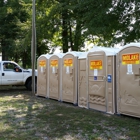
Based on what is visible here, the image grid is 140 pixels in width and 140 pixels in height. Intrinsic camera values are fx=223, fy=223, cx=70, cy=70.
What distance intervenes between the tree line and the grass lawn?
5.62m

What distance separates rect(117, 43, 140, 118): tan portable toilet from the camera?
6078mm

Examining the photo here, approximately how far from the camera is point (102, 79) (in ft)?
23.8

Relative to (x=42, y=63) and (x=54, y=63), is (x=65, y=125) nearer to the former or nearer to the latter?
(x=54, y=63)

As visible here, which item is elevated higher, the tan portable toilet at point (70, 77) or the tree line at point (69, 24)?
the tree line at point (69, 24)

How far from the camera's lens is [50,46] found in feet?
84.0

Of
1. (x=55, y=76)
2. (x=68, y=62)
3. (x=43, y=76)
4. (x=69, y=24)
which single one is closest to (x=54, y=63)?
(x=55, y=76)

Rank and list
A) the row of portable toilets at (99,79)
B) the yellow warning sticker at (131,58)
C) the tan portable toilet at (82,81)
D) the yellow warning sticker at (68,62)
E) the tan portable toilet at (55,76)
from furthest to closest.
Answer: the tan portable toilet at (55,76), the yellow warning sticker at (68,62), the tan portable toilet at (82,81), the row of portable toilets at (99,79), the yellow warning sticker at (131,58)

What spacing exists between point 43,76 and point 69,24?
909cm

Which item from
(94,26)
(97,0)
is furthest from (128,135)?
A: (97,0)

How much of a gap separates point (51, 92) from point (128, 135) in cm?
565

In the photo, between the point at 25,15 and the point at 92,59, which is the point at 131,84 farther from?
the point at 25,15

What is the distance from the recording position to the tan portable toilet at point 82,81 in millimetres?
8023

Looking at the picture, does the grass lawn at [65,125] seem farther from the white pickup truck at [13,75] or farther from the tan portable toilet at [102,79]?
the white pickup truck at [13,75]

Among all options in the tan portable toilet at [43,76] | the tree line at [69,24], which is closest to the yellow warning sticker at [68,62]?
the tan portable toilet at [43,76]
